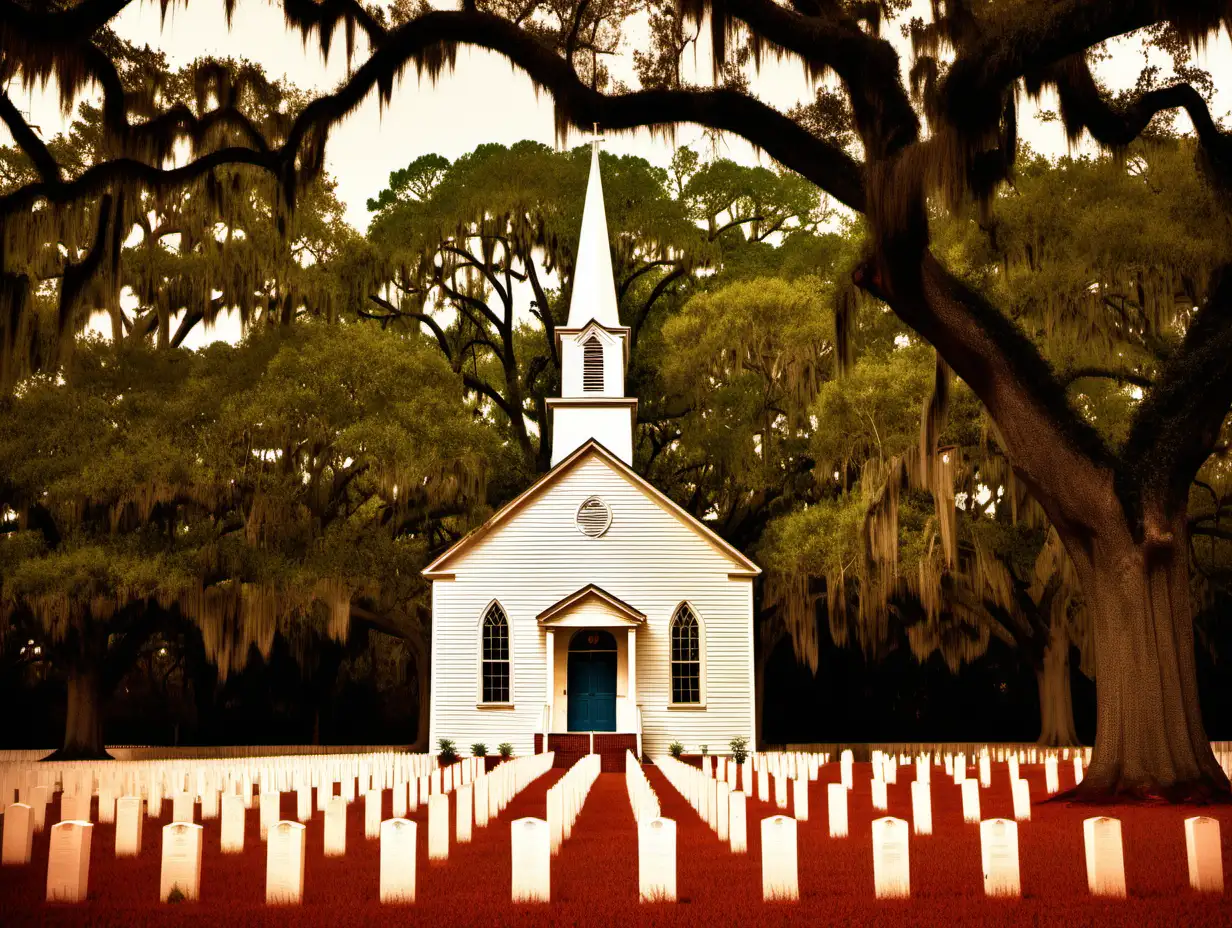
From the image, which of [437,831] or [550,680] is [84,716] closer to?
[550,680]

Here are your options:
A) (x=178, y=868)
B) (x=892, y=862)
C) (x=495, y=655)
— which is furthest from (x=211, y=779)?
(x=495, y=655)

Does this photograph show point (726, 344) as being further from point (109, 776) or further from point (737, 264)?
point (109, 776)

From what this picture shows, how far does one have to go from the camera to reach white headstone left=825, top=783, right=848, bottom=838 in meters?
10.7

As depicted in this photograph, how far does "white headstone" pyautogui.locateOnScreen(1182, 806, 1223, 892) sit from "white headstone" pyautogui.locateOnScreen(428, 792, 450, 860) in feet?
16.5

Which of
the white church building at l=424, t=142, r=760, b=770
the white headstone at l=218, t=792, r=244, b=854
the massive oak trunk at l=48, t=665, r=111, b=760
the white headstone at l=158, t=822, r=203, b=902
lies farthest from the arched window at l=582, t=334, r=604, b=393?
the white headstone at l=158, t=822, r=203, b=902

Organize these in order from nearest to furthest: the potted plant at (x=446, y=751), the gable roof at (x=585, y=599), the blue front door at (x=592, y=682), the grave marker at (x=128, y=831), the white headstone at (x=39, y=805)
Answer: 1. the grave marker at (x=128, y=831)
2. the white headstone at (x=39, y=805)
3. the potted plant at (x=446, y=751)
4. the gable roof at (x=585, y=599)
5. the blue front door at (x=592, y=682)

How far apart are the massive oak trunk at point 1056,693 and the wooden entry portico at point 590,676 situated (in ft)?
36.8

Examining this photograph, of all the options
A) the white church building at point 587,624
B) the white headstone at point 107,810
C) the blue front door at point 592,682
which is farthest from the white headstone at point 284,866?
the blue front door at point 592,682

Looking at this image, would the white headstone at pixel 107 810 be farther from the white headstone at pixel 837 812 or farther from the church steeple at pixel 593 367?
the church steeple at pixel 593 367

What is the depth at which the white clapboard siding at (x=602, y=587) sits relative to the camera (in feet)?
97.0

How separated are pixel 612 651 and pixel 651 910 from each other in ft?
76.6

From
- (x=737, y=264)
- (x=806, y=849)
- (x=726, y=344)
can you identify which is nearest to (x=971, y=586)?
(x=726, y=344)

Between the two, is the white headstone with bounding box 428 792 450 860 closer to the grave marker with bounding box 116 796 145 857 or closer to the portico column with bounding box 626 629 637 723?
the grave marker with bounding box 116 796 145 857

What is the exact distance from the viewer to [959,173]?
12.5m
